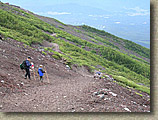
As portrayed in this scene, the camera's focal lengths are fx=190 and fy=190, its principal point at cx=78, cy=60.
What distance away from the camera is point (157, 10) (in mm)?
6242

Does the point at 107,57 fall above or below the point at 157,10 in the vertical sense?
below

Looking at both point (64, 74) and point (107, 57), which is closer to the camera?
point (64, 74)

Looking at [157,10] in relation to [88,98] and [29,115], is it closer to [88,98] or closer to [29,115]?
[88,98]

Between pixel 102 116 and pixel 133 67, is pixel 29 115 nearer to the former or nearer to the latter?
pixel 102 116

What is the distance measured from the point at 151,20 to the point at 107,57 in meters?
31.0

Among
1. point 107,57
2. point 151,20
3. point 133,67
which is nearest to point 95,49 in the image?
point 107,57

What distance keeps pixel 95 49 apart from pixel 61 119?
117 ft

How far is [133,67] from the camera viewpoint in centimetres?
3562

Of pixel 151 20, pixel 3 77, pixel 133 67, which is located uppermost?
pixel 151 20

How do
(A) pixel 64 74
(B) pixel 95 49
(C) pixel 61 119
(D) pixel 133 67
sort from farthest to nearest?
(B) pixel 95 49 → (D) pixel 133 67 → (A) pixel 64 74 → (C) pixel 61 119

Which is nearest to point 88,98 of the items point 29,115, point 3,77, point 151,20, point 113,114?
point 113,114

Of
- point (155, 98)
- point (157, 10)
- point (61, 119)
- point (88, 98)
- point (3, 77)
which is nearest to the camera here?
point (61, 119)

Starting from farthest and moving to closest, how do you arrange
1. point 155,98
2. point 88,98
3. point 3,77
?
point 3,77 < point 88,98 < point 155,98

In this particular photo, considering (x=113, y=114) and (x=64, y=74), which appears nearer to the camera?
(x=113, y=114)
